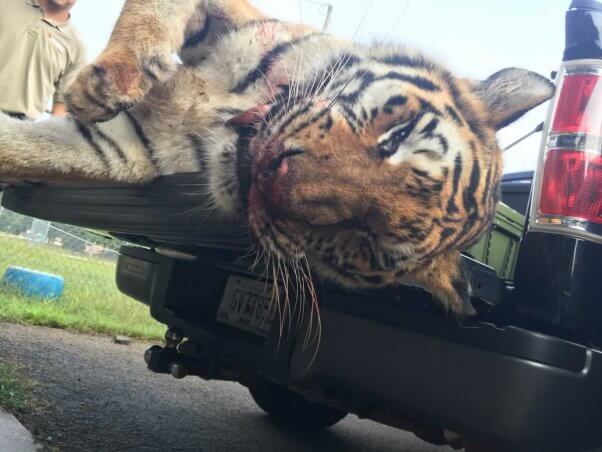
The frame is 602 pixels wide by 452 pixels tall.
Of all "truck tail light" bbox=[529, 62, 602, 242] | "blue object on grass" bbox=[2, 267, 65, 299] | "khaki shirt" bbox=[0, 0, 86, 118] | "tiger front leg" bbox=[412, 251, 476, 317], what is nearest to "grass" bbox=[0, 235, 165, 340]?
"blue object on grass" bbox=[2, 267, 65, 299]

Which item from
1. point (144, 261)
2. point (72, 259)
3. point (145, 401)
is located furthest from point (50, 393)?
point (72, 259)

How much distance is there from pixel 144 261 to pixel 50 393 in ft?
2.61

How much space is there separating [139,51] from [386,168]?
2.95ft

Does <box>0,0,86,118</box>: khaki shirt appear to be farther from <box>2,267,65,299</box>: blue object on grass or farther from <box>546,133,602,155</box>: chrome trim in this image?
<box>2,267,65,299</box>: blue object on grass

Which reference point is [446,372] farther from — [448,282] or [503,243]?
[503,243]

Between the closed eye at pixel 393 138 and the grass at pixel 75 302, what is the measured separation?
366 centimetres

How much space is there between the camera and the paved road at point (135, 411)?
275cm

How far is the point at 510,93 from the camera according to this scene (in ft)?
5.79

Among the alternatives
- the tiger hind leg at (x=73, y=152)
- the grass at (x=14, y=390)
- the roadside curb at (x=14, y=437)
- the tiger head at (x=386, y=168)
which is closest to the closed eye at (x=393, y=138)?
the tiger head at (x=386, y=168)

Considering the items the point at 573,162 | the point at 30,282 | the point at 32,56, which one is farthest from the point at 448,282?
the point at 30,282

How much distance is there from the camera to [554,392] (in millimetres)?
1563

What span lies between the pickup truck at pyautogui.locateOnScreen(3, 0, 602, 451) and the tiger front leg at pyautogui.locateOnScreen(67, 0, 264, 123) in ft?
0.91

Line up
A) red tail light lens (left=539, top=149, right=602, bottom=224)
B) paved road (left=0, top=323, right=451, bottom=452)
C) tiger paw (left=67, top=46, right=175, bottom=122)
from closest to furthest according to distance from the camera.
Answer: red tail light lens (left=539, top=149, right=602, bottom=224) < tiger paw (left=67, top=46, right=175, bottom=122) < paved road (left=0, top=323, right=451, bottom=452)

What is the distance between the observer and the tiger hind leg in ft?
6.36
